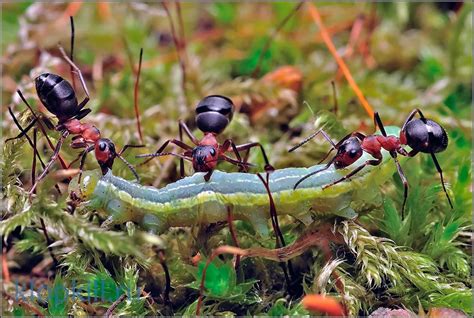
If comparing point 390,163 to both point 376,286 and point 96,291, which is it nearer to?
point 376,286

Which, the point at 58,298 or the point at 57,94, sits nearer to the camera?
the point at 58,298

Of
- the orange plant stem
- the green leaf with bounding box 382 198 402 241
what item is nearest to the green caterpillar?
the green leaf with bounding box 382 198 402 241

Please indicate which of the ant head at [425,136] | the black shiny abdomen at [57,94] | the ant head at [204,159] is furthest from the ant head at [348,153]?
the black shiny abdomen at [57,94]

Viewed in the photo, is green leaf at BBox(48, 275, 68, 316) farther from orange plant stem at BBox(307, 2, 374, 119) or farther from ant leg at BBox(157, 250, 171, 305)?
orange plant stem at BBox(307, 2, 374, 119)

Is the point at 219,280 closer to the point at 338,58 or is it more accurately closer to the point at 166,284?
the point at 166,284

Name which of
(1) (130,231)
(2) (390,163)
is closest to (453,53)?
(2) (390,163)

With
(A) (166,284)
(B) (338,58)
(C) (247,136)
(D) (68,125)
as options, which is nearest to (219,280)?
(A) (166,284)
